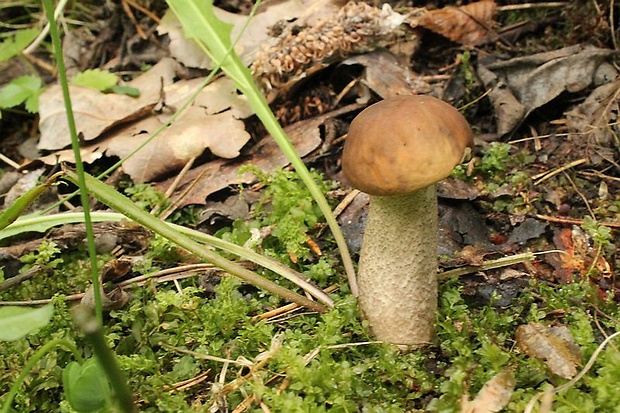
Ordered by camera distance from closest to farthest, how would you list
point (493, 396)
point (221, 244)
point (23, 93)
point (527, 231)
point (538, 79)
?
point (493, 396)
point (221, 244)
point (527, 231)
point (538, 79)
point (23, 93)

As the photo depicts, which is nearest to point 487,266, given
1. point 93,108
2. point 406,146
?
point 406,146

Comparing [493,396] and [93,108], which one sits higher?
[93,108]

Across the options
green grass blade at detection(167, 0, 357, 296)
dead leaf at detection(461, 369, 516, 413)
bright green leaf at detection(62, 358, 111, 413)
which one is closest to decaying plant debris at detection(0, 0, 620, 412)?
dead leaf at detection(461, 369, 516, 413)

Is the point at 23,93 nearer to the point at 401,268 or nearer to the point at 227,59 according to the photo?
the point at 227,59

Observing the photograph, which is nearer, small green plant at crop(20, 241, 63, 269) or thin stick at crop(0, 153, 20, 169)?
small green plant at crop(20, 241, 63, 269)

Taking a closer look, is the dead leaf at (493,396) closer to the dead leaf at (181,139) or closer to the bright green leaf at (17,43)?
the dead leaf at (181,139)

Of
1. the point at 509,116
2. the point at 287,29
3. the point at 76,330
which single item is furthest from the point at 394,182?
the point at 287,29

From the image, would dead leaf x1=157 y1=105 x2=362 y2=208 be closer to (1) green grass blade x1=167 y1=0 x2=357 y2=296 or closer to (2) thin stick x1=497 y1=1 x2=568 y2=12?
(1) green grass blade x1=167 y1=0 x2=357 y2=296
